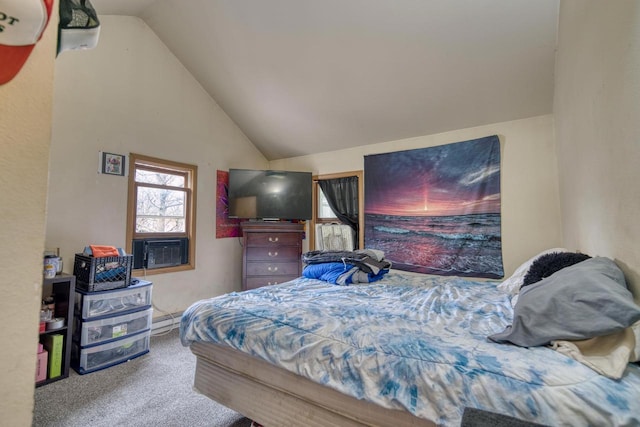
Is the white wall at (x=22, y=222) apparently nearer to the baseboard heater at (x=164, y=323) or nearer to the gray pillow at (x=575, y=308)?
the gray pillow at (x=575, y=308)

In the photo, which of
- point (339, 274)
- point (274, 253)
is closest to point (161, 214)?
point (274, 253)

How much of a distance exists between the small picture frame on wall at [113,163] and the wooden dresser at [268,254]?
Result: 4.75ft

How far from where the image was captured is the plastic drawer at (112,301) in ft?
7.02

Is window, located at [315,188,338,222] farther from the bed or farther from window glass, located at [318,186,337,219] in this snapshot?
the bed

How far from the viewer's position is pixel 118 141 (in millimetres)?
2766

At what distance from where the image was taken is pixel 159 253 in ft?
10.0

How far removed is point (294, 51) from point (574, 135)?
241 centimetres

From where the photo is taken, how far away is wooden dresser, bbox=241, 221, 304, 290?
11.7 ft

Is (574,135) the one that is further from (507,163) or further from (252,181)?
(252,181)

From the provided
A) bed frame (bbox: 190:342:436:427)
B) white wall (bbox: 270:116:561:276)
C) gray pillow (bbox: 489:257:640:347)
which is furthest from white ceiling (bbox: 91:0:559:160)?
bed frame (bbox: 190:342:436:427)

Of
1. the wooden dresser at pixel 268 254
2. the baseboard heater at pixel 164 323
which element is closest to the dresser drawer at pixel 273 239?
the wooden dresser at pixel 268 254

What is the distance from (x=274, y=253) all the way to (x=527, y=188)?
2.92m

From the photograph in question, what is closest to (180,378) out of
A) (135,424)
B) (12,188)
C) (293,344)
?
(135,424)

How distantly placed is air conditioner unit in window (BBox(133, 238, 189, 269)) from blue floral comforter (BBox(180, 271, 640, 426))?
172 centimetres
